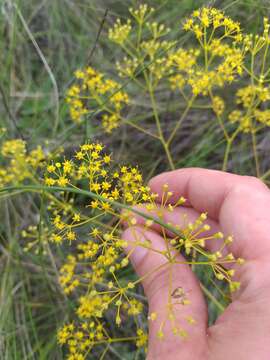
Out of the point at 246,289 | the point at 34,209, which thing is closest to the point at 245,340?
the point at 246,289

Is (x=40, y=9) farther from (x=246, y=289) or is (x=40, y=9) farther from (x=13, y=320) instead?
(x=246, y=289)

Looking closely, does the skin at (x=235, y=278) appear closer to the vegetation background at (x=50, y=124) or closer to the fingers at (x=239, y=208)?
the fingers at (x=239, y=208)

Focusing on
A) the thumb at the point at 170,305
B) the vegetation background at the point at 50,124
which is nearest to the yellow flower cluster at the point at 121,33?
the vegetation background at the point at 50,124

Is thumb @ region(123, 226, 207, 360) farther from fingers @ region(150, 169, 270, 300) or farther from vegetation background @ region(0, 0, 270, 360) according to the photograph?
vegetation background @ region(0, 0, 270, 360)

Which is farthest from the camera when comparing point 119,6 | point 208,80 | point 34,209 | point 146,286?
point 119,6

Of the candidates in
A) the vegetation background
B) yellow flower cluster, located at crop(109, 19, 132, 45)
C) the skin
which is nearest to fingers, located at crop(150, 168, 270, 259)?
the skin

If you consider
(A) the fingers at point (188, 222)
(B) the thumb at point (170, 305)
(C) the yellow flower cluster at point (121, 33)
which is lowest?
(B) the thumb at point (170, 305)

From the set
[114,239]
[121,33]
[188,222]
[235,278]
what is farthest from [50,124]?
[235,278]
